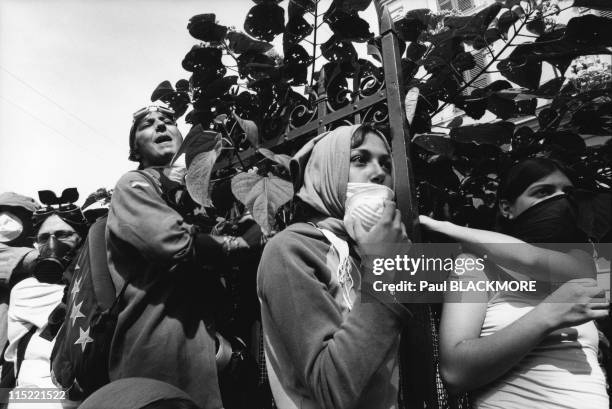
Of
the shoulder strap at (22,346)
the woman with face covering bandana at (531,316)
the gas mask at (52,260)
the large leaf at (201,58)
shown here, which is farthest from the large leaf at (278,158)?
the shoulder strap at (22,346)

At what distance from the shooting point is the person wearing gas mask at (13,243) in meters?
2.87

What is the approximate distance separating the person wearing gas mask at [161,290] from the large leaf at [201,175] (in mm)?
132

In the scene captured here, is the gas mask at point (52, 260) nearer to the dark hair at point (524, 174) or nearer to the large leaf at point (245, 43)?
the large leaf at point (245, 43)

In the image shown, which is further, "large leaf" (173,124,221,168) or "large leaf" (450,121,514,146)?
"large leaf" (173,124,221,168)

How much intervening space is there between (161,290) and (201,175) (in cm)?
48

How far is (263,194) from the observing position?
1519 mm

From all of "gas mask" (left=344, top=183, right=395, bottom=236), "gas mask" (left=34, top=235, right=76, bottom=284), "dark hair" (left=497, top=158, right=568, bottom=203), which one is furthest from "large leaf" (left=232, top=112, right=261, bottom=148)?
"gas mask" (left=34, top=235, right=76, bottom=284)

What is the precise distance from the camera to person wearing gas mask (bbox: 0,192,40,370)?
2869 millimetres

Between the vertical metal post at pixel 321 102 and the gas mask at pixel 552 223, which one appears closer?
the gas mask at pixel 552 223

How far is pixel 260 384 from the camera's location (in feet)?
5.97

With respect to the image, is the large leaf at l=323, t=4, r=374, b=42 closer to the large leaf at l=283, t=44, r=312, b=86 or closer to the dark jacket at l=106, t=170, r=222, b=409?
the large leaf at l=283, t=44, r=312, b=86

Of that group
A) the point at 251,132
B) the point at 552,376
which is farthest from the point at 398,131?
the point at 552,376

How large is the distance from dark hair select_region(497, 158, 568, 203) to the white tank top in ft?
1.44

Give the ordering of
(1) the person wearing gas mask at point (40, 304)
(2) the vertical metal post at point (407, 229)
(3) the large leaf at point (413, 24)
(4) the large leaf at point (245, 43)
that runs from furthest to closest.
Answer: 1. (1) the person wearing gas mask at point (40, 304)
2. (4) the large leaf at point (245, 43)
3. (3) the large leaf at point (413, 24)
4. (2) the vertical metal post at point (407, 229)
